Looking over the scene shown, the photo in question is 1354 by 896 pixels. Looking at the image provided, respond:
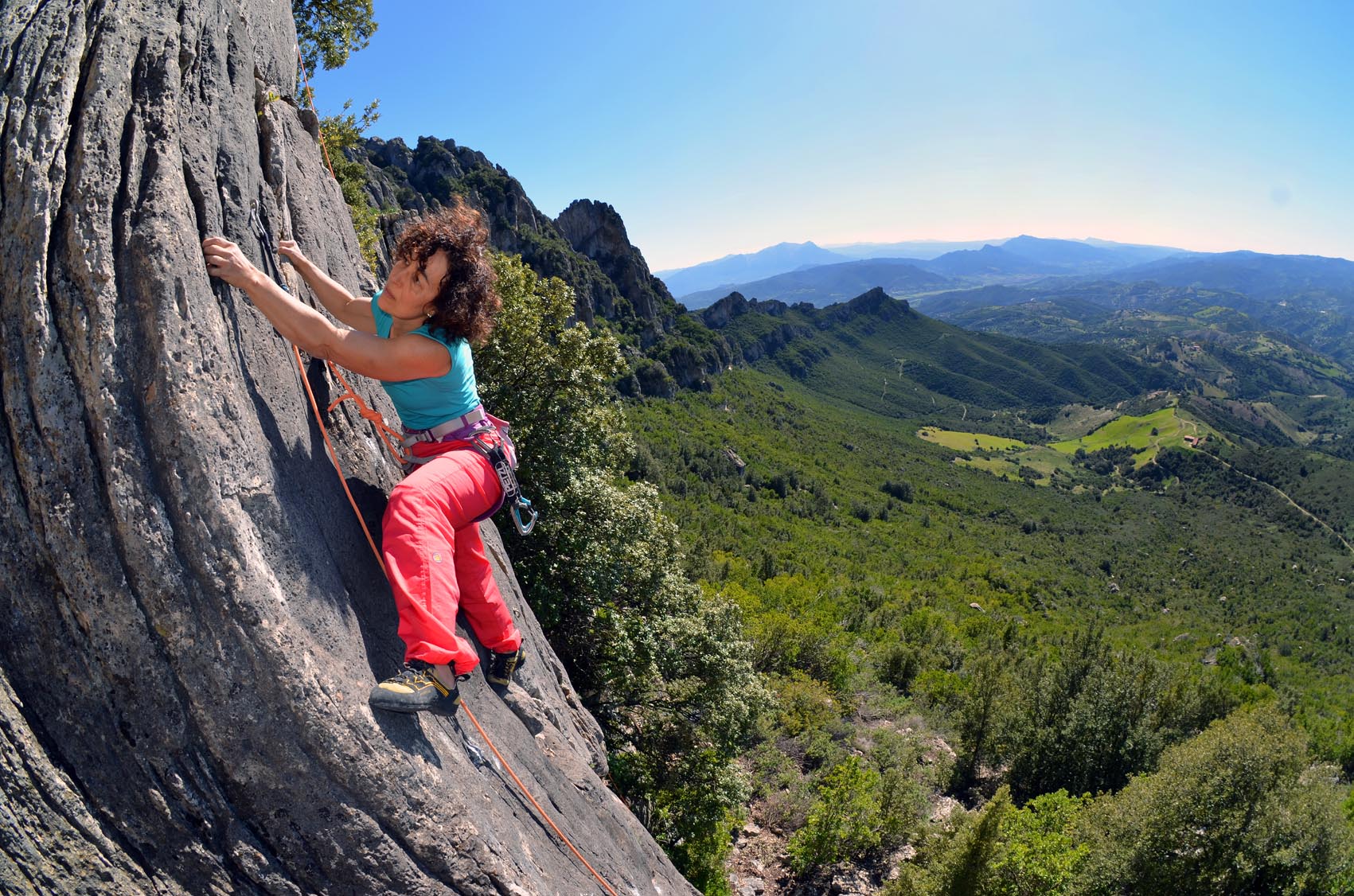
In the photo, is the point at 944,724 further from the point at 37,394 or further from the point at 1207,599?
the point at 1207,599

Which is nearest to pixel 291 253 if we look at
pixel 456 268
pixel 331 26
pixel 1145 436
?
pixel 456 268

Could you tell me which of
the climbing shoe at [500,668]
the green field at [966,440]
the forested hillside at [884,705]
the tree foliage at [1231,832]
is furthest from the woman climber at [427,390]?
the green field at [966,440]

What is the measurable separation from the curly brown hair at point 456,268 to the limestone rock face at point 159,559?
1.39 m

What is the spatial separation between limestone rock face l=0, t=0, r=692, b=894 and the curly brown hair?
1393 mm

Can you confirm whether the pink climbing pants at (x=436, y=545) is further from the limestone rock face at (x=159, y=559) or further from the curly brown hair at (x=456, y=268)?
the curly brown hair at (x=456, y=268)

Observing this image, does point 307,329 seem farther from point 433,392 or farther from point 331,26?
point 331,26

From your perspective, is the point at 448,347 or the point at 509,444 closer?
the point at 448,347

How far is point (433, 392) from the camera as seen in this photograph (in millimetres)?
5484

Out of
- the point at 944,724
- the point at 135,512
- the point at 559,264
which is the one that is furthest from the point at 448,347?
the point at 559,264

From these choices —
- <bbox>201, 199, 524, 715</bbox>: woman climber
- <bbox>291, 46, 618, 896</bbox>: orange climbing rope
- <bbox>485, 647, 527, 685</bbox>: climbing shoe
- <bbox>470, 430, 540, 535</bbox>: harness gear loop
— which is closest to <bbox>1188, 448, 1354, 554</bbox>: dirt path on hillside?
<bbox>291, 46, 618, 896</bbox>: orange climbing rope

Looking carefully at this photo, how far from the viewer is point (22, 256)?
383 cm

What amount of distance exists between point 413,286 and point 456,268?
15.7 inches

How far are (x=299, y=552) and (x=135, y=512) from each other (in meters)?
1.01

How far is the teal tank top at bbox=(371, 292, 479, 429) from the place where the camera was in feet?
17.8
